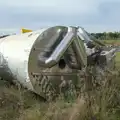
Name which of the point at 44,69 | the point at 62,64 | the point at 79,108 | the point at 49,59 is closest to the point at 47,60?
the point at 49,59

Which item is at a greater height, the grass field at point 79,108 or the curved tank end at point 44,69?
the curved tank end at point 44,69

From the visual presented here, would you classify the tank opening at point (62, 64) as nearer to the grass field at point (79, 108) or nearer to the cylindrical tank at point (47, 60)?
the cylindrical tank at point (47, 60)

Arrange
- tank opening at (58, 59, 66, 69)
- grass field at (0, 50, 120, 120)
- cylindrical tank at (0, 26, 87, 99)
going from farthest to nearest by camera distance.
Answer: tank opening at (58, 59, 66, 69) → cylindrical tank at (0, 26, 87, 99) → grass field at (0, 50, 120, 120)

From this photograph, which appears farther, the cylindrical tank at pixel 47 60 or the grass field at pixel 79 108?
the cylindrical tank at pixel 47 60

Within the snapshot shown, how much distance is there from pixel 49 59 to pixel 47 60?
0.05m

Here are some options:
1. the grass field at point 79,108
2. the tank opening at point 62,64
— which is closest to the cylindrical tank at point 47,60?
the tank opening at point 62,64

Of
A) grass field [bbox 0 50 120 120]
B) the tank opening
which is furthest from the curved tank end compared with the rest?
grass field [bbox 0 50 120 120]

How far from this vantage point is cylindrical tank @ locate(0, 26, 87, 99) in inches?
263

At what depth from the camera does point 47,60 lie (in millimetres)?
6512

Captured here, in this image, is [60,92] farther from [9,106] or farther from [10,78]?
[10,78]

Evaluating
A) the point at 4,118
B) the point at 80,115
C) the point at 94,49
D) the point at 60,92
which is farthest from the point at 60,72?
the point at 80,115

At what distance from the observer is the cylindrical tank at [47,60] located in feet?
21.9

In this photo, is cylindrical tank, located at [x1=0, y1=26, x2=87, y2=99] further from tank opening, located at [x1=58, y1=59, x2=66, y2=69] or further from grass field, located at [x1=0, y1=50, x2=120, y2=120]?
grass field, located at [x1=0, y1=50, x2=120, y2=120]

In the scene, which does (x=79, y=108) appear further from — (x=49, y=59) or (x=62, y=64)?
(x=62, y=64)
